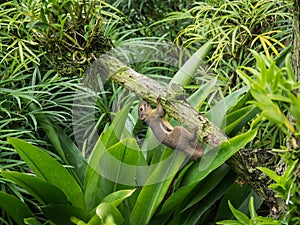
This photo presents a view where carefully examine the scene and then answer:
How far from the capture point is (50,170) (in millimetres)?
1172

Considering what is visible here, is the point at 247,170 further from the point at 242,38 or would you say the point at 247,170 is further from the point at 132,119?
the point at 242,38

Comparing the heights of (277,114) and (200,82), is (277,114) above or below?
above

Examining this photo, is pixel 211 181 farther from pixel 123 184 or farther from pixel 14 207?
pixel 14 207

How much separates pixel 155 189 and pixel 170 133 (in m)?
0.15

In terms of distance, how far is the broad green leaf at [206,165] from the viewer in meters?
1.06

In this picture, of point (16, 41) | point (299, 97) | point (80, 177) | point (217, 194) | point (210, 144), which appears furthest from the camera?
point (16, 41)

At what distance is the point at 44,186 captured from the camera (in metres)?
1.15

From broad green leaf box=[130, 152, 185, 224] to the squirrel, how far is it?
0.05 metres

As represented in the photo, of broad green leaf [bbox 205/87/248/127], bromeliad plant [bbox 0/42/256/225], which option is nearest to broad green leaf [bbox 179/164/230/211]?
bromeliad plant [bbox 0/42/256/225]

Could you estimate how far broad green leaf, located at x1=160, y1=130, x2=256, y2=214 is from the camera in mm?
1061

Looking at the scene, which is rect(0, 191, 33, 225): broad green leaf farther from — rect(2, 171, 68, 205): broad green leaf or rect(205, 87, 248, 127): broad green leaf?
rect(205, 87, 248, 127): broad green leaf

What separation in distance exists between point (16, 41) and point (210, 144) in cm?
69

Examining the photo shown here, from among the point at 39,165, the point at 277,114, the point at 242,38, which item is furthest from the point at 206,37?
the point at 277,114

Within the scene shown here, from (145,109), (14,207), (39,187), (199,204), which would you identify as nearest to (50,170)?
(39,187)
